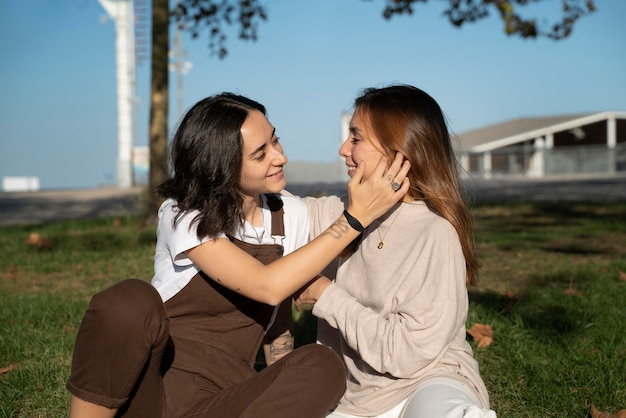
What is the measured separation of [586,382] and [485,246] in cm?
384

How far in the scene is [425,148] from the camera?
8.72ft

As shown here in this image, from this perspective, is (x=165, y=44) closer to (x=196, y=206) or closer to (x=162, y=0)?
(x=162, y=0)

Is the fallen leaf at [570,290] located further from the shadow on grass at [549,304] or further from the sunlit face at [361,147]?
the sunlit face at [361,147]

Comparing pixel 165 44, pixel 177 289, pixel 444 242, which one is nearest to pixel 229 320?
pixel 177 289

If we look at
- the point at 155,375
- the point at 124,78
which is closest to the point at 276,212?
the point at 155,375

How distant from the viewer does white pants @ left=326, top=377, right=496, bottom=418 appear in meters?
2.24

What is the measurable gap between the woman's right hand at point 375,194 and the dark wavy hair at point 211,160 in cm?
44


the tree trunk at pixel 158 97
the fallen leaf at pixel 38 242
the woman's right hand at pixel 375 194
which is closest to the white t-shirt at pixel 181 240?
the woman's right hand at pixel 375 194

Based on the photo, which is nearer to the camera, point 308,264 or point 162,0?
point 308,264

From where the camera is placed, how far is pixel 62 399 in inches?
127

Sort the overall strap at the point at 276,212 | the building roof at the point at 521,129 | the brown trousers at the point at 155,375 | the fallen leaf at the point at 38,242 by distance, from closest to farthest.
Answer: the brown trousers at the point at 155,375, the overall strap at the point at 276,212, the fallen leaf at the point at 38,242, the building roof at the point at 521,129

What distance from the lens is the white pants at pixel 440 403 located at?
2.24 meters

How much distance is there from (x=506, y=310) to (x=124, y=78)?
1184 inches

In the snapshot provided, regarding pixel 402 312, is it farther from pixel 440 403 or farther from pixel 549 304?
pixel 549 304
